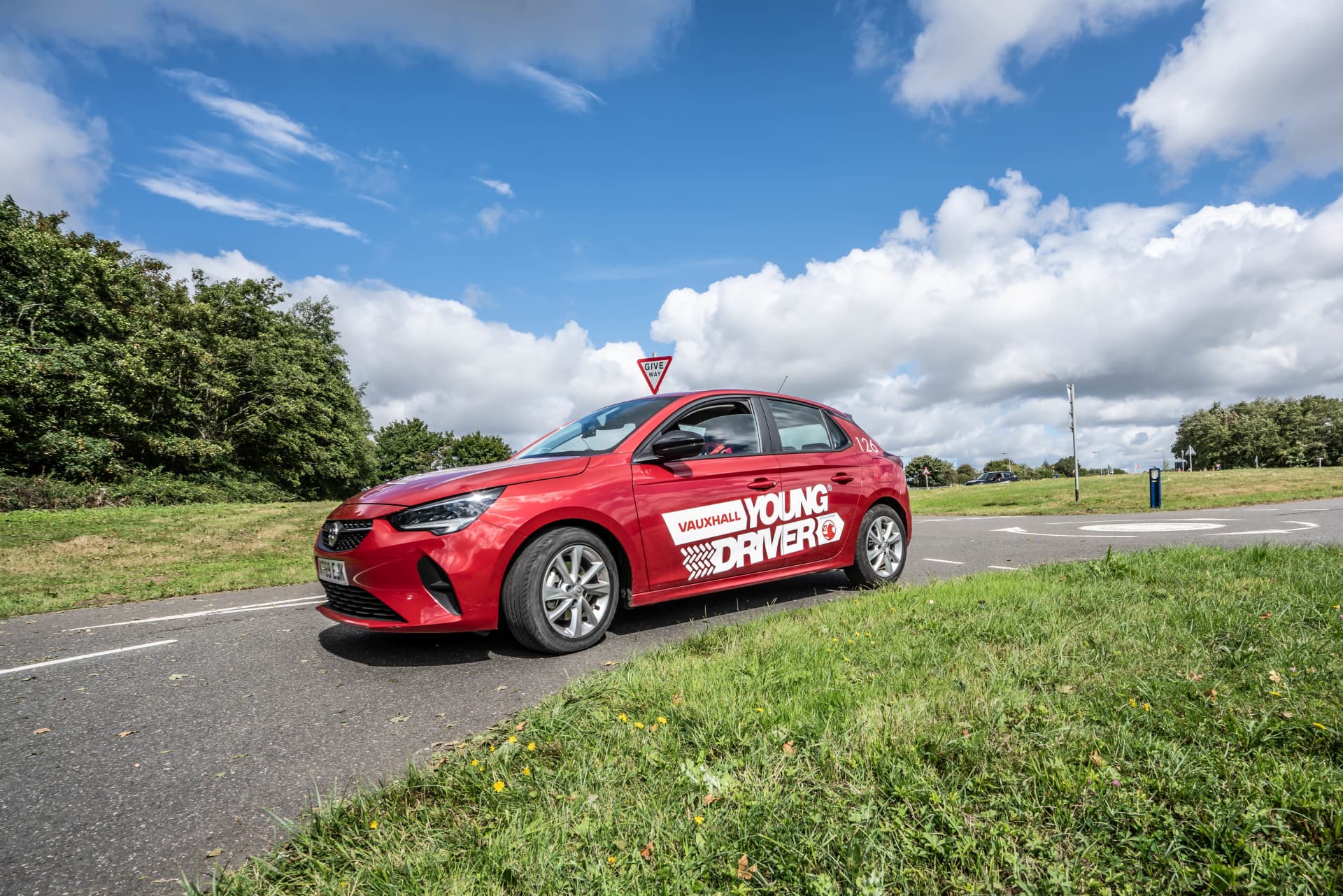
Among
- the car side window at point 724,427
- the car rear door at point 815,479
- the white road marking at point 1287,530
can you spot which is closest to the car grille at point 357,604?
the car side window at point 724,427

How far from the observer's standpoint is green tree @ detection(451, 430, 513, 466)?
81.2 m

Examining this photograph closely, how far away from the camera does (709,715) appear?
2668 millimetres

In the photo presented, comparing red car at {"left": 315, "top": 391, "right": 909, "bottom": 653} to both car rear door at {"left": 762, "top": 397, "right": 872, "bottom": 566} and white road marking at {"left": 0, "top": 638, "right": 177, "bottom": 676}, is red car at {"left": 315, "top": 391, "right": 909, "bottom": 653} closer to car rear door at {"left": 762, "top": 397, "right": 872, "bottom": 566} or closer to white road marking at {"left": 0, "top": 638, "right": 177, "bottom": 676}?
car rear door at {"left": 762, "top": 397, "right": 872, "bottom": 566}

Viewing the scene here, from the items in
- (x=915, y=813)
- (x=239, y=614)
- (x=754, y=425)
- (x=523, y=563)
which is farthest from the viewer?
(x=239, y=614)

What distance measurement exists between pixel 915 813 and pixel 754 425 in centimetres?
371

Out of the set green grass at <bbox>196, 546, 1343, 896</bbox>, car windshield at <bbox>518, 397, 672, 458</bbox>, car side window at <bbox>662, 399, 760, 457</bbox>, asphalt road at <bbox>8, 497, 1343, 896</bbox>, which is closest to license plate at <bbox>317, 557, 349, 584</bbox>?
asphalt road at <bbox>8, 497, 1343, 896</bbox>

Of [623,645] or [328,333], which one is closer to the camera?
[623,645]

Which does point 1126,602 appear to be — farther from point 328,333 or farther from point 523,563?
point 328,333

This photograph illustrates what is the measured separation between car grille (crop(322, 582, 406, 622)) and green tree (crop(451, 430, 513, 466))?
77.0m

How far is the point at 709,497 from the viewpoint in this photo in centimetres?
486

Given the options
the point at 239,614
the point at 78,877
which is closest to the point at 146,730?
the point at 78,877

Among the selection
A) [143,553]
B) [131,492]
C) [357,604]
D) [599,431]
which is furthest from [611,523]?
[131,492]

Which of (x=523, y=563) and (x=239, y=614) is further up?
(x=523, y=563)

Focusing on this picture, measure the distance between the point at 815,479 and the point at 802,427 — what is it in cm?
51
